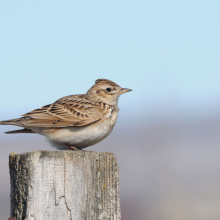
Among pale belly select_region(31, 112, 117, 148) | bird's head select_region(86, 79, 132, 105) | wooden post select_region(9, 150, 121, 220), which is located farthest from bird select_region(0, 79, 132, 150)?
wooden post select_region(9, 150, 121, 220)

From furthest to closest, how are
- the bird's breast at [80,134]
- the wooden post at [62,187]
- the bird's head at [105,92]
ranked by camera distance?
the bird's head at [105,92] < the bird's breast at [80,134] < the wooden post at [62,187]

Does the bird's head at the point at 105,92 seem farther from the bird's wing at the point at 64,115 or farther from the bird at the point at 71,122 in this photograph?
the bird's wing at the point at 64,115

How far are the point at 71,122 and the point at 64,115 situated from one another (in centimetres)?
24

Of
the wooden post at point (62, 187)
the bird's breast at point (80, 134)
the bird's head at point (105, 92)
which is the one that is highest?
the bird's head at point (105, 92)

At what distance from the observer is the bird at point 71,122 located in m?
6.65

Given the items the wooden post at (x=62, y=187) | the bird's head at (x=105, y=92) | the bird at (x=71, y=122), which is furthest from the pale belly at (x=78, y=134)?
the wooden post at (x=62, y=187)

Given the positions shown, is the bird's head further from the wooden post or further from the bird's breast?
the wooden post

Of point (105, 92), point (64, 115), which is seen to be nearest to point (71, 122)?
point (64, 115)

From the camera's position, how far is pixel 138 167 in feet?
110

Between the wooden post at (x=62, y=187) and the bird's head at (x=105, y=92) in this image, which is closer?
the wooden post at (x=62, y=187)

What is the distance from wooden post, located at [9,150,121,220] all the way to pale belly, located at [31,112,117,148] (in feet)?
8.06

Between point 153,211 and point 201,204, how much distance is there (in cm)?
374

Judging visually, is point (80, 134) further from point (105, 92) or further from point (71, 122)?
point (105, 92)

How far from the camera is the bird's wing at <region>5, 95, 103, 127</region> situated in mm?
6785
